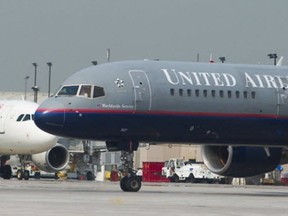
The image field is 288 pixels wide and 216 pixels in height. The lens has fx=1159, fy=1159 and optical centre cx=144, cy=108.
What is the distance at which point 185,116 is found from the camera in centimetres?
4000

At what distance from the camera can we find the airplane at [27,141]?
2126 inches

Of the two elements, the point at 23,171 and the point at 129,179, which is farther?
the point at 23,171

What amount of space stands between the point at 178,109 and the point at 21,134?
53.2ft

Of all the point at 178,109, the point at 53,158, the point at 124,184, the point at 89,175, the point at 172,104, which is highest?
the point at 172,104

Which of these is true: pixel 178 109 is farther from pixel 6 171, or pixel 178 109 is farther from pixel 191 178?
pixel 191 178

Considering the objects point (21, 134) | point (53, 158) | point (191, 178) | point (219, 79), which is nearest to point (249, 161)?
point (219, 79)

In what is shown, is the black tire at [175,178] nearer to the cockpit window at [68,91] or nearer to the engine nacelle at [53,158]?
the engine nacelle at [53,158]

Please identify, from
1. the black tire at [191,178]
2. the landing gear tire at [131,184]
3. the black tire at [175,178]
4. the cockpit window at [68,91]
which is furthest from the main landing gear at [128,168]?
the black tire at [191,178]

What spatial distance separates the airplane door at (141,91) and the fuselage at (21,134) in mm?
14631

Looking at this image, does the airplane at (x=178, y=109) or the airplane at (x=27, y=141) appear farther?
the airplane at (x=27, y=141)

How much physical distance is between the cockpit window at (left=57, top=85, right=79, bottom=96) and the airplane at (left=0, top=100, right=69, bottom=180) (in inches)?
545

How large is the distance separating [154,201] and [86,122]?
778cm

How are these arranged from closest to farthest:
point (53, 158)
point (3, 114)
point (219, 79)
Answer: point (219, 79)
point (53, 158)
point (3, 114)

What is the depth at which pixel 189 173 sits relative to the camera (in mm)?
84312
